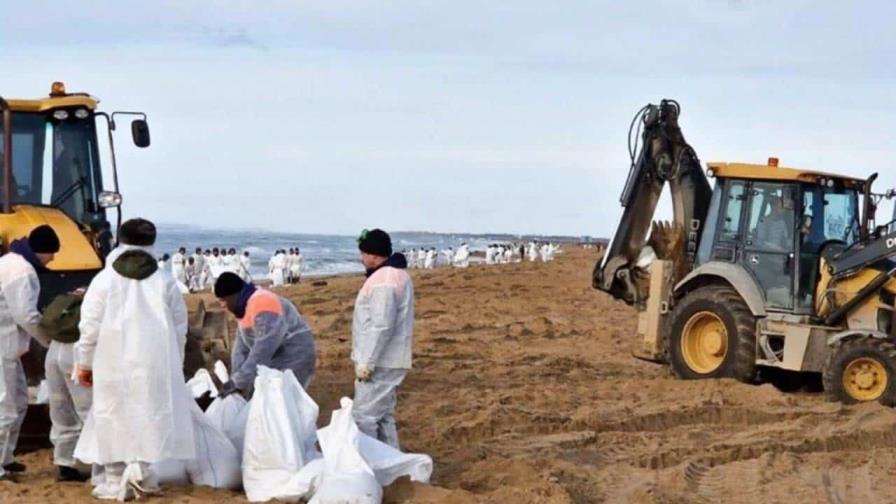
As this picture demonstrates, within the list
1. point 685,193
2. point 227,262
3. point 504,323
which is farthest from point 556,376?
point 227,262

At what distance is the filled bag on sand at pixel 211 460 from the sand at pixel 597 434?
0.14 metres

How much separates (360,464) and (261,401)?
661 mm

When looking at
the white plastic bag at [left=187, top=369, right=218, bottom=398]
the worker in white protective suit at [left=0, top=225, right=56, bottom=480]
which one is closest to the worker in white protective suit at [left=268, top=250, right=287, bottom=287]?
the white plastic bag at [left=187, top=369, right=218, bottom=398]

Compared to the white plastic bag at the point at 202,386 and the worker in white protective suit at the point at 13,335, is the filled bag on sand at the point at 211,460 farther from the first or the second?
the worker in white protective suit at the point at 13,335

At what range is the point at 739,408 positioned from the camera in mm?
11930

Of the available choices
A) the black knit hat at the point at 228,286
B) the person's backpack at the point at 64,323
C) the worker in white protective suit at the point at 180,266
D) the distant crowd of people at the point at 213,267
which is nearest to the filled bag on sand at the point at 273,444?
the black knit hat at the point at 228,286

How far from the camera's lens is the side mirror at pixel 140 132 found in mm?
10758

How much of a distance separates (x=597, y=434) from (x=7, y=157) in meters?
4.82

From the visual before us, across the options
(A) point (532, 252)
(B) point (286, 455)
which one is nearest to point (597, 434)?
(B) point (286, 455)

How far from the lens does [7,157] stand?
401 inches

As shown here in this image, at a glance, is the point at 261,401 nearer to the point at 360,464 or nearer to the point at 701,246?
the point at 360,464

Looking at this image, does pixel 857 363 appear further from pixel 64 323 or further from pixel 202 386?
pixel 64 323

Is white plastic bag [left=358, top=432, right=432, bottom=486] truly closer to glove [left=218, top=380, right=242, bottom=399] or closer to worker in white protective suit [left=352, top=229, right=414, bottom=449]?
worker in white protective suit [left=352, top=229, right=414, bottom=449]

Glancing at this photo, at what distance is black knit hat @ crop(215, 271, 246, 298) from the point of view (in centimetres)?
828
